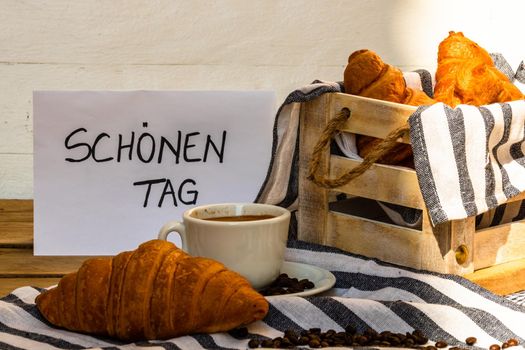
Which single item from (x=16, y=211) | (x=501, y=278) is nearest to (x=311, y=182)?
(x=501, y=278)

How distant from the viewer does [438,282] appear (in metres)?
Answer: 1.10

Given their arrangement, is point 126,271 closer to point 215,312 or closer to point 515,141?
point 215,312

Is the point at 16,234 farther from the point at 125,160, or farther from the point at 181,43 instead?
the point at 181,43

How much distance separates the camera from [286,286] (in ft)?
3.63

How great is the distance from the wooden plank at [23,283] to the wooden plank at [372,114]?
0.42 m

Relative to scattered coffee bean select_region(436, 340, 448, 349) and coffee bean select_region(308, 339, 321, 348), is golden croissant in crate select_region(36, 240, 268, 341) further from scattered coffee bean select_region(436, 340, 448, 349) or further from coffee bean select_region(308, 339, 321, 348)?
scattered coffee bean select_region(436, 340, 448, 349)

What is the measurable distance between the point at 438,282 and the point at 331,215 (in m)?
0.22

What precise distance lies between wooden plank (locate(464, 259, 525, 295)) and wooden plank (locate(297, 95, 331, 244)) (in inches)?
8.9

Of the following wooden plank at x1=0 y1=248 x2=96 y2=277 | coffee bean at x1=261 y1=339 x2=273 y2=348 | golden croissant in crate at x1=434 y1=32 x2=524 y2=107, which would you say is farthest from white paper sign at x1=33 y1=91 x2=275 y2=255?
coffee bean at x1=261 y1=339 x2=273 y2=348

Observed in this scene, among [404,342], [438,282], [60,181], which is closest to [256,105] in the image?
[60,181]

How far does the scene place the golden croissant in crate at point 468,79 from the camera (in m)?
1.24

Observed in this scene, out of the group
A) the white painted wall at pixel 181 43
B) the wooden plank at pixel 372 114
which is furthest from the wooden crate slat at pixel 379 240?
the white painted wall at pixel 181 43

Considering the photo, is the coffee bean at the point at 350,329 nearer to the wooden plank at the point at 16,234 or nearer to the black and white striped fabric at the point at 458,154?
the black and white striped fabric at the point at 458,154

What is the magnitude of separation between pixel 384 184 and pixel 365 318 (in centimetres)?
24
